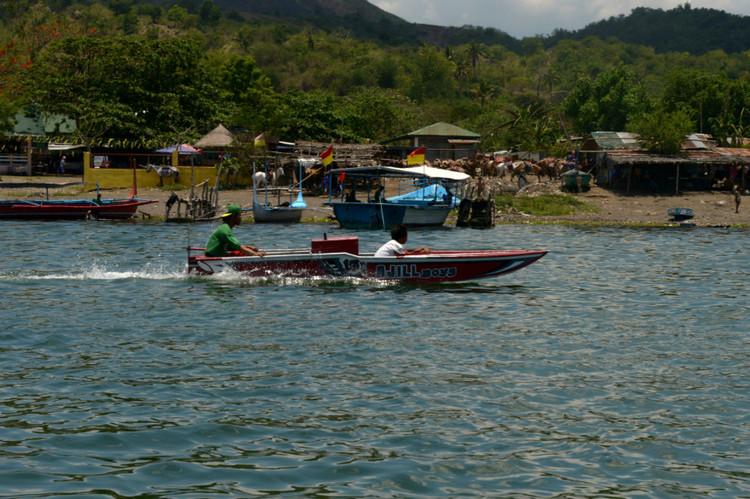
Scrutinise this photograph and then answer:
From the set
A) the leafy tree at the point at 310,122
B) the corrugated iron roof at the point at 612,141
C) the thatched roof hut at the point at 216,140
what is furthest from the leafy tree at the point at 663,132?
the thatched roof hut at the point at 216,140

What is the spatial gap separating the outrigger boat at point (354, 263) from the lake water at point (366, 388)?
360 mm

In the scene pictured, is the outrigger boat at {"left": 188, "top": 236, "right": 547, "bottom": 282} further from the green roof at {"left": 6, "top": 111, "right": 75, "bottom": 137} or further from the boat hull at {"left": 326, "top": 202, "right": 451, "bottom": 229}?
the green roof at {"left": 6, "top": 111, "right": 75, "bottom": 137}

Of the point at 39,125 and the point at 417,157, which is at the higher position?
the point at 39,125

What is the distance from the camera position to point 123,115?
5228 cm

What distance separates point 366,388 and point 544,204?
35.8 meters

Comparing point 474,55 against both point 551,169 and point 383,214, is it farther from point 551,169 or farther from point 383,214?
point 383,214

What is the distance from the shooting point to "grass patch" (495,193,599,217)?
146 ft

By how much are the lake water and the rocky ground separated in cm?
2129

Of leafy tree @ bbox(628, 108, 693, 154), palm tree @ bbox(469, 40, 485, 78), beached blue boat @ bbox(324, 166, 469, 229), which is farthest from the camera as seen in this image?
palm tree @ bbox(469, 40, 485, 78)

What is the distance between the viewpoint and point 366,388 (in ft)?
36.7

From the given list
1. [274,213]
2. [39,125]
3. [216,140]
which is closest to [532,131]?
[216,140]

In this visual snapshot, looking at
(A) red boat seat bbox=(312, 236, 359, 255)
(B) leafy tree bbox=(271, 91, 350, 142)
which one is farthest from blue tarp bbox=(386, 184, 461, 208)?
(A) red boat seat bbox=(312, 236, 359, 255)

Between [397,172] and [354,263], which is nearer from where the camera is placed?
[354,263]

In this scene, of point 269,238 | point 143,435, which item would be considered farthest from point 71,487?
point 269,238
